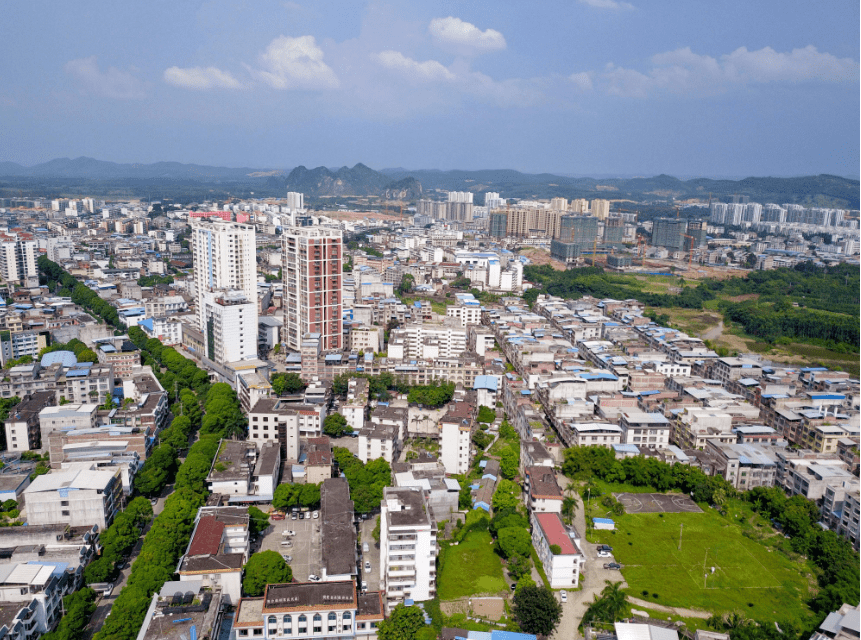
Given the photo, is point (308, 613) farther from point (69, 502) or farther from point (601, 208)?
point (601, 208)

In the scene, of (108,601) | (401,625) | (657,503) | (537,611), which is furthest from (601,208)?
(108,601)

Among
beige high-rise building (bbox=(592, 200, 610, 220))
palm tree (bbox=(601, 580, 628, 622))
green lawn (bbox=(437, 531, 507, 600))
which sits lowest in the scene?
green lawn (bbox=(437, 531, 507, 600))

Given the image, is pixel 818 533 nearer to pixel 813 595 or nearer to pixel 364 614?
→ pixel 813 595

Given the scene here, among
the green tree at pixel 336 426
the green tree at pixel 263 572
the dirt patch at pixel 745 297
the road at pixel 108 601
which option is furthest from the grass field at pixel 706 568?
the dirt patch at pixel 745 297

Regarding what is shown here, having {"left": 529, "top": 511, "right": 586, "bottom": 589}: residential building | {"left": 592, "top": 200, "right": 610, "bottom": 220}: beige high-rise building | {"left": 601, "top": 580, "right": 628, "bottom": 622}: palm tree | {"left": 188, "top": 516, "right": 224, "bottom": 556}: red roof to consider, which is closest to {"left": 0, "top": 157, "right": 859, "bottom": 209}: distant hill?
{"left": 592, "top": 200, "right": 610, "bottom": 220}: beige high-rise building

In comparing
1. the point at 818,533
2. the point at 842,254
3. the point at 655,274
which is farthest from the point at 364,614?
the point at 842,254

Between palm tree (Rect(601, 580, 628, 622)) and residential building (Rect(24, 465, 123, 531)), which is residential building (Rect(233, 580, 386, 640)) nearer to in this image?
palm tree (Rect(601, 580, 628, 622))
